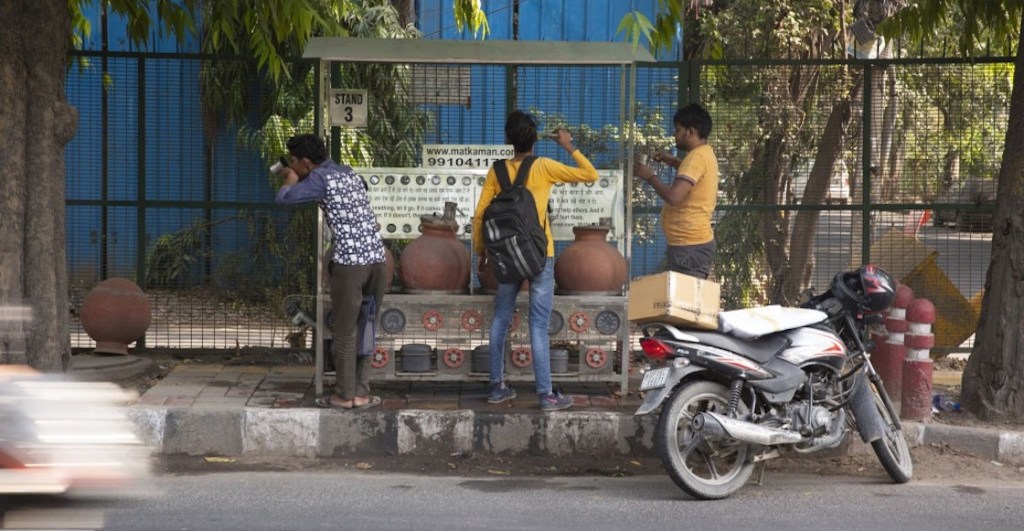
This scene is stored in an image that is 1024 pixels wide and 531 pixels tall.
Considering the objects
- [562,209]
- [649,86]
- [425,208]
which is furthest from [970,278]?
[425,208]

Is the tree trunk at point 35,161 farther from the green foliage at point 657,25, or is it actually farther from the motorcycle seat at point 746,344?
the motorcycle seat at point 746,344

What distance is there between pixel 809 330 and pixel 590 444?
1640mm

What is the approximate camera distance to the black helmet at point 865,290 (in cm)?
723

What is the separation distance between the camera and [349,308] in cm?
813

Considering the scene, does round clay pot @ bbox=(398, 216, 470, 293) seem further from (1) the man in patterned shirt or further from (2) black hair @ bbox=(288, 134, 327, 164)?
(2) black hair @ bbox=(288, 134, 327, 164)

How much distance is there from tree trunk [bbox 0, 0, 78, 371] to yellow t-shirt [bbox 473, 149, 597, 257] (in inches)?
110

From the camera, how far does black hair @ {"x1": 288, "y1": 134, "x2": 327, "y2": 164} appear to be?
808 cm

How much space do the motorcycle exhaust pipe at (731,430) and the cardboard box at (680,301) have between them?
1.83ft

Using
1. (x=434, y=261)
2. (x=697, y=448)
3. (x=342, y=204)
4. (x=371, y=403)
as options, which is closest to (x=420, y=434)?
(x=371, y=403)

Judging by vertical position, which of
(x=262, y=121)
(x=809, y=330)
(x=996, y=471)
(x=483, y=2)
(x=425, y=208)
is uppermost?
(x=483, y=2)

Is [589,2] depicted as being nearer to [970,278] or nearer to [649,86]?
[649,86]

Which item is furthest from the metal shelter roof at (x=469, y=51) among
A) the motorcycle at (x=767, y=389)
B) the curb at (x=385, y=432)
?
the curb at (x=385, y=432)

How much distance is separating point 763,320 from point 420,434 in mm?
2283

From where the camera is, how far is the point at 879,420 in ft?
23.8
